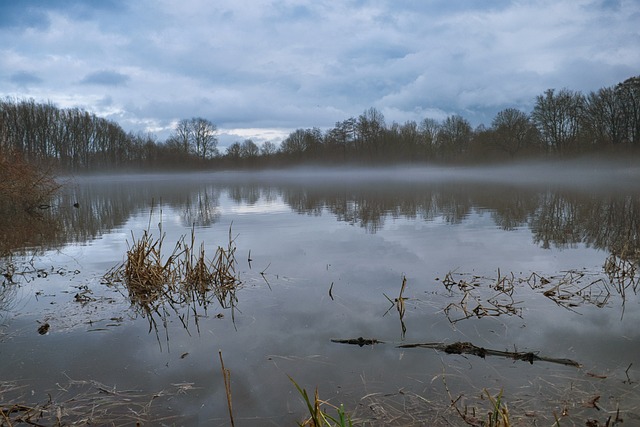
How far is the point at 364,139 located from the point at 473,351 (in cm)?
8179

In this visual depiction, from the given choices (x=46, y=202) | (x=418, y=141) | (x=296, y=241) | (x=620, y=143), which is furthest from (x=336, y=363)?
(x=418, y=141)

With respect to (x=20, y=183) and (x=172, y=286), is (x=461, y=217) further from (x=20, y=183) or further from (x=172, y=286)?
(x=20, y=183)

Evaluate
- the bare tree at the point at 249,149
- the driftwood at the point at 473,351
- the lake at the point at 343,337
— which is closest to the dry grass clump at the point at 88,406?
the lake at the point at 343,337

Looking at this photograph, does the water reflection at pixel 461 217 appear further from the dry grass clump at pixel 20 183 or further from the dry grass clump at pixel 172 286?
the dry grass clump at pixel 172 286

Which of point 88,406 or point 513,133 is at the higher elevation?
point 513,133

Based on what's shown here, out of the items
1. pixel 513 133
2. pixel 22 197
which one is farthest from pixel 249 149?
pixel 22 197

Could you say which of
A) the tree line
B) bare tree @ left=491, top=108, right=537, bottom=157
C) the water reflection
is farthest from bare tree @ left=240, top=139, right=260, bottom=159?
the water reflection

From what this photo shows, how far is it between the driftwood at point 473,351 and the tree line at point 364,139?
183 feet

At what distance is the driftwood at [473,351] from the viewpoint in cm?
409

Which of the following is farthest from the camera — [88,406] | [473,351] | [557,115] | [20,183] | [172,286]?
[557,115]

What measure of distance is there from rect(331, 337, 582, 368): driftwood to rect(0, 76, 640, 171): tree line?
2199 inches

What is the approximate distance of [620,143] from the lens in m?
50.4

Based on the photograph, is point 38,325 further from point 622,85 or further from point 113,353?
point 622,85

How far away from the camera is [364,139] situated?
8419 centimetres
